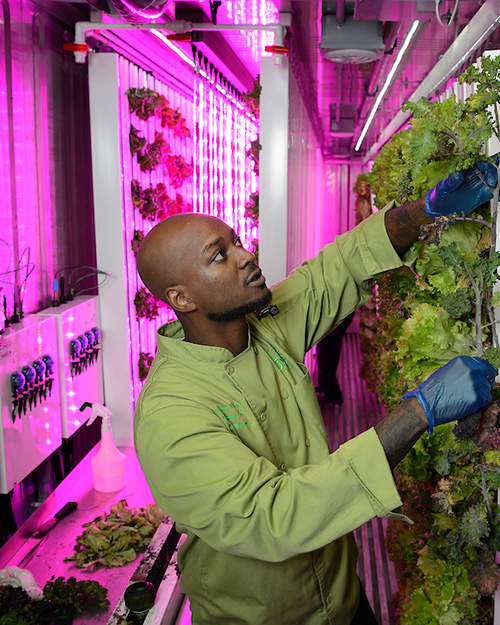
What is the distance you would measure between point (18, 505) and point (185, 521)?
1969 mm

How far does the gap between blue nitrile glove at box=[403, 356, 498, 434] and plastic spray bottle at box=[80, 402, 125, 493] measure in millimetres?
2489

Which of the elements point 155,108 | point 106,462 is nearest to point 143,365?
point 106,462

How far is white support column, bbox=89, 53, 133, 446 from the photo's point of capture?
12.5 feet

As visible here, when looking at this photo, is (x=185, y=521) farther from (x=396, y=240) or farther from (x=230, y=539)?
(x=396, y=240)

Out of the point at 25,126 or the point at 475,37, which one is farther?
the point at 25,126

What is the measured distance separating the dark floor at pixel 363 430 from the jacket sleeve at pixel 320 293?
2.00 meters

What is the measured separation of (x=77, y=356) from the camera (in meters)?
3.62

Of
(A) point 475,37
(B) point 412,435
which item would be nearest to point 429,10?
(A) point 475,37

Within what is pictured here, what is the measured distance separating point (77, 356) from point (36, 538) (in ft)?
3.26

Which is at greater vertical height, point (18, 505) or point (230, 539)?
point (230, 539)

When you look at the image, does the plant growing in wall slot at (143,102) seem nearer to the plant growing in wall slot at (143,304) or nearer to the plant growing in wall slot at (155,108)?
the plant growing in wall slot at (155,108)

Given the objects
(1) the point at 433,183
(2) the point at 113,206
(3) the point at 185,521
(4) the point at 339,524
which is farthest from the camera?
(2) the point at 113,206

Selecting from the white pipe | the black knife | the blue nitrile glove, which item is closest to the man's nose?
the blue nitrile glove

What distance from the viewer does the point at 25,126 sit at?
135 inches
